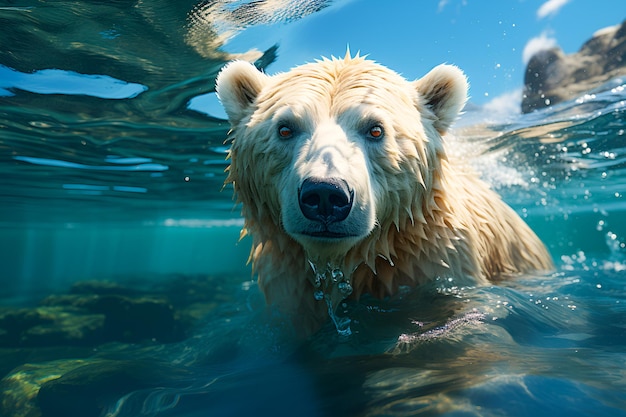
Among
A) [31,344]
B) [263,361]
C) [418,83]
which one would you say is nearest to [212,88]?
[418,83]

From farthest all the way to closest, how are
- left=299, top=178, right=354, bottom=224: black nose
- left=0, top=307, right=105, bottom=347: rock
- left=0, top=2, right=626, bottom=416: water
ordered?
left=0, top=307, right=105, bottom=347: rock < left=299, top=178, right=354, bottom=224: black nose < left=0, top=2, right=626, bottom=416: water

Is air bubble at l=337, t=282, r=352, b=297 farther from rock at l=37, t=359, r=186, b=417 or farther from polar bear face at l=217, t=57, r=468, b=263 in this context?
rock at l=37, t=359, r=186, b=417

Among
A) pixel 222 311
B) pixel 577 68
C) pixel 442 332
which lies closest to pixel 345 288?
pixel 442 332

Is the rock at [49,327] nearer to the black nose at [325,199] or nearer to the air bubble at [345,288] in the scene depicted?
the air bubble at [345,288]

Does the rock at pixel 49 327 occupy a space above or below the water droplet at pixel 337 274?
below

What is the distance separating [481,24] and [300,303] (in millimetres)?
4270

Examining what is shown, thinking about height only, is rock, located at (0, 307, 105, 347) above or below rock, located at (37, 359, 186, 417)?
below

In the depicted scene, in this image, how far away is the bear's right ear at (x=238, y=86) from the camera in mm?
3717

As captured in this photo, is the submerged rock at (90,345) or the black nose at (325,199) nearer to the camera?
the black nose at (325,199)

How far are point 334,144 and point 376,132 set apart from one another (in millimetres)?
442

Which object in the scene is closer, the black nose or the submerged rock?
the black nose

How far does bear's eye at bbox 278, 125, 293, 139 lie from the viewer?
10.6 ft

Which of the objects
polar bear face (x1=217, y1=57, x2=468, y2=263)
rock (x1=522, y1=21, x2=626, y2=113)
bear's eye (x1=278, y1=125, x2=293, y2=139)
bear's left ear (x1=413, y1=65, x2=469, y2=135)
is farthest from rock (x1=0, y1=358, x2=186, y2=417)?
rock (x1=522, y1=21, x2=626, y2=113)

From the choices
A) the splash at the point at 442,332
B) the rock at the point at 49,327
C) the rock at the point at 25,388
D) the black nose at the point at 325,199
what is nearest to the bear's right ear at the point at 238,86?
the black nose at the point at 325,199
